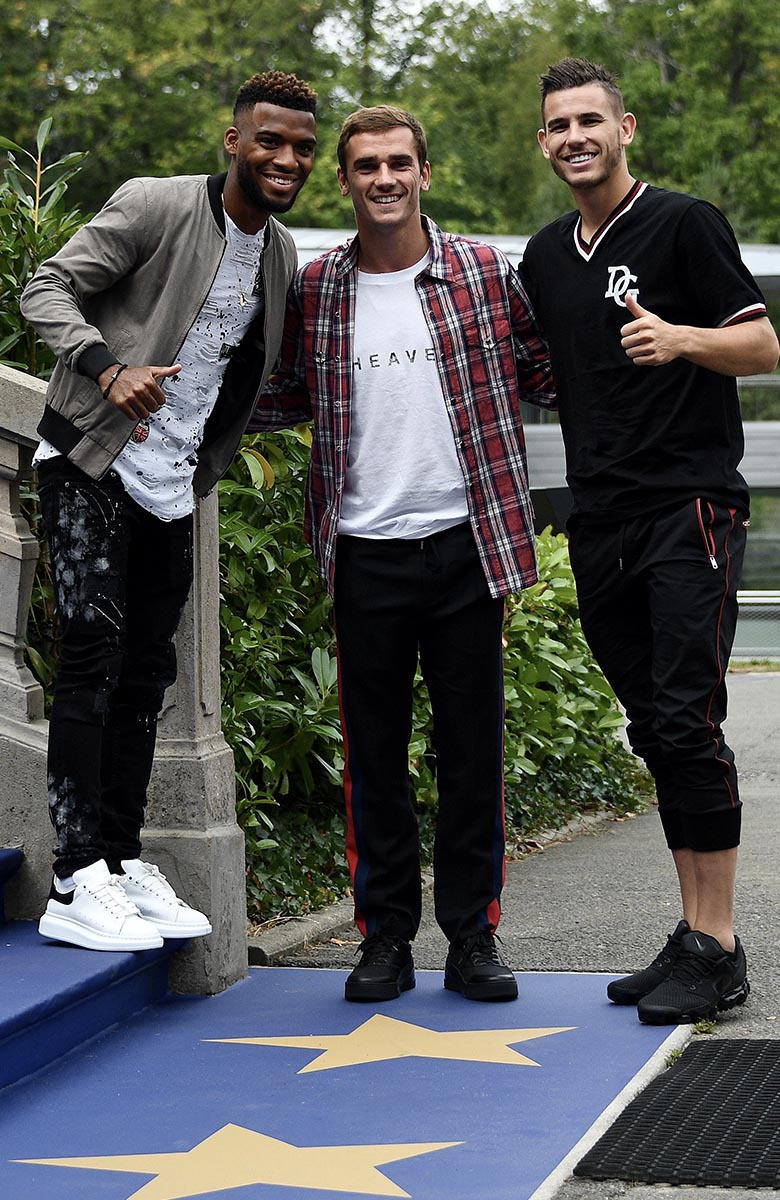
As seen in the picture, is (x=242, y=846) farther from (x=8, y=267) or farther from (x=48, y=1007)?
(x=8, y=267)

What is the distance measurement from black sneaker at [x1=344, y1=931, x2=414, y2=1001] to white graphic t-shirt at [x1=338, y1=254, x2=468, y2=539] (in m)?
1.10

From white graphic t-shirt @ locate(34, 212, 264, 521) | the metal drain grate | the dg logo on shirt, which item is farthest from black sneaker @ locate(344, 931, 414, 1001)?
the dg logo on shirt

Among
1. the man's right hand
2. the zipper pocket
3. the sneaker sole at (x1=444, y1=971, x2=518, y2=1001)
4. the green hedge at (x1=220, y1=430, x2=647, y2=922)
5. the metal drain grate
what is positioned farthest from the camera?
the green hedge at (x1=220, y1=430, x2=647, y2=922)

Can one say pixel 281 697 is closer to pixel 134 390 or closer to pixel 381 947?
pixel 381 947

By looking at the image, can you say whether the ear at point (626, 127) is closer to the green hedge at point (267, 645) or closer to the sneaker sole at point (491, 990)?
the green hedge at point (267, 645)

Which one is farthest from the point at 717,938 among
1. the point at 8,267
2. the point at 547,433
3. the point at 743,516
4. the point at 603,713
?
the point at 547,433

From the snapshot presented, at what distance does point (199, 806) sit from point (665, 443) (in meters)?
1.58

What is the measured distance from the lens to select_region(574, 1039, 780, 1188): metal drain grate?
9.70 ft

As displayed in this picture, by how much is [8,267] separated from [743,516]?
7.87 ft

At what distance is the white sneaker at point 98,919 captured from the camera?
3850 millimetres

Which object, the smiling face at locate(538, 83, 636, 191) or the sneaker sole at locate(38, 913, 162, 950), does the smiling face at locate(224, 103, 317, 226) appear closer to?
the smiling face at locate(538, 83, 636, 191)

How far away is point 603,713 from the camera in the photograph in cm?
766

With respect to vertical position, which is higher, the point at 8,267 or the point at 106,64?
the point at 106,64

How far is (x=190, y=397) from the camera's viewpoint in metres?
3.91
